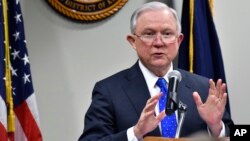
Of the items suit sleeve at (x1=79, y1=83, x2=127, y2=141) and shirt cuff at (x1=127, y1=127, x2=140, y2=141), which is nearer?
shirt cuff at (x1=127, y1=127, x2=140, y2=141)

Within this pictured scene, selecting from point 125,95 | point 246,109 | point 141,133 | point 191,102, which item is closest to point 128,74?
point 125,95

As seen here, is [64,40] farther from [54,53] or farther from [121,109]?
[121,109]

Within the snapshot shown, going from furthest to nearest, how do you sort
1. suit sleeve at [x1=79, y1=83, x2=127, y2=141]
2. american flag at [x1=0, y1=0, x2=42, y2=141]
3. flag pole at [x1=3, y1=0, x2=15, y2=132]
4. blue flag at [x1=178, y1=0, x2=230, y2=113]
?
blue flag at [x1=178, y1=0, x2=230, y2=113] < american flag at [x1=0, y1=0, x2=42, y2=141] < flag pole at [x1=3, y1=0, x2=15, y2=132] < suit sleeve at [x1=79, y1=83, x2=127, y2=141]

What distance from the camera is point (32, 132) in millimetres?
2969

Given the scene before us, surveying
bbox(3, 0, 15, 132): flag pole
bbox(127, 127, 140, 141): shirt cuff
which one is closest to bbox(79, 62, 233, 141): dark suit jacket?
bbox(127, 127, 140, 141): shirt cuff

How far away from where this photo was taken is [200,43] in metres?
3.37

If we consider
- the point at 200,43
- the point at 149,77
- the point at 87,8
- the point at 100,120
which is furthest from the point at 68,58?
the point at 100,120

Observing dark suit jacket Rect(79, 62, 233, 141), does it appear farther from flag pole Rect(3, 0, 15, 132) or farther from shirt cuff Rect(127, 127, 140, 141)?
flag pole Rect(3, 0, 15, 132)

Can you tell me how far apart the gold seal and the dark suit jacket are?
1.06 m

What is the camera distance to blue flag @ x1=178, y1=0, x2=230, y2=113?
3365 mm

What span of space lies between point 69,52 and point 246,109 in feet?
4.99

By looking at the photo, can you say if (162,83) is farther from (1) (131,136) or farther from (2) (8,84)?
(2) (8,84)

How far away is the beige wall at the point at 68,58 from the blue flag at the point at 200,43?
0.21m

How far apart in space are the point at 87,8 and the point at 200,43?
858 millimetres
